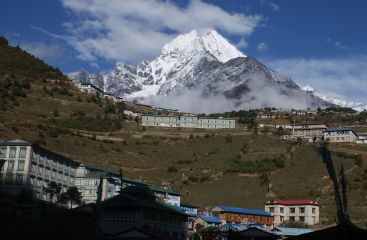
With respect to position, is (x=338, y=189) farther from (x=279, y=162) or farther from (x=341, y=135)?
(x=341, y=135)

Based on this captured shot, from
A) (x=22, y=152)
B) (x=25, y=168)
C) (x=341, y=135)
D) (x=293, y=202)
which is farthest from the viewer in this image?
(x=341, y=135)

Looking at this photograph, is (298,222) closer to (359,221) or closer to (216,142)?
(359,221)

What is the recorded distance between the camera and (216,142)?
12112cm

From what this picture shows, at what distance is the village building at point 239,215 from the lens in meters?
76.4

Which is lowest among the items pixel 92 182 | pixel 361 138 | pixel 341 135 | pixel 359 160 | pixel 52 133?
pixel 92 182

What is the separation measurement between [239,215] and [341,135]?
72984 millimetres

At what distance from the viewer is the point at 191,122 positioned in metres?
159

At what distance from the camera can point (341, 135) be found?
467 feet

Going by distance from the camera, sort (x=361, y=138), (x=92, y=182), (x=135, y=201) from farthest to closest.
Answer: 1. (x=361, y=138)
2. (x=92, y=182)
3. (x=135, y=201)

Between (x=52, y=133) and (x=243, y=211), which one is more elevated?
(x=52, y=133)

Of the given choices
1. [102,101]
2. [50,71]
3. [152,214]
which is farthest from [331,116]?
[152,214]

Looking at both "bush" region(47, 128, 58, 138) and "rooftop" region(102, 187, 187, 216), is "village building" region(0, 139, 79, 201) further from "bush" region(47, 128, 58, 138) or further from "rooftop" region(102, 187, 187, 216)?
"bush" region(47, 128, 58, 138)

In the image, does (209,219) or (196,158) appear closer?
(209,219)

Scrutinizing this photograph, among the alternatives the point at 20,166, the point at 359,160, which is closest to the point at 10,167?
the point at 20,166
